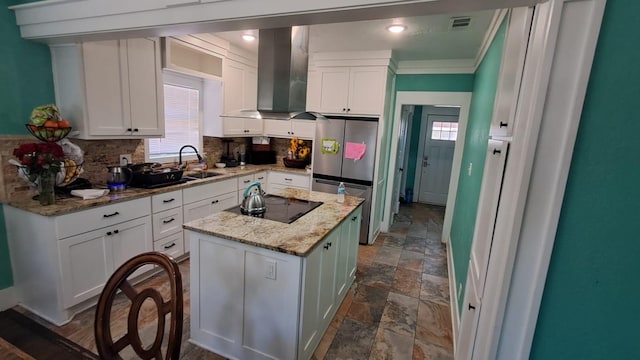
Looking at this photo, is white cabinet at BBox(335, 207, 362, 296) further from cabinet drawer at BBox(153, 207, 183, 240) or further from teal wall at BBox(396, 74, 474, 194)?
teal wall at BBox(396, 74, 474, 194)

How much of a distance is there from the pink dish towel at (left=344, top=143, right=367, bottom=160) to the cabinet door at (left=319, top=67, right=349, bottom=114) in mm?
477

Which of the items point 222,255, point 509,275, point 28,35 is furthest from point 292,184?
point 509,275

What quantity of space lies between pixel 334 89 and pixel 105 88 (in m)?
2.49

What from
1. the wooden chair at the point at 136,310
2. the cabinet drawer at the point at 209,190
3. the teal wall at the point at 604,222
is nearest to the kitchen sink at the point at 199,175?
the cabinet drawer at the point at 209,190

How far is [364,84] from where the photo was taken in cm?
370

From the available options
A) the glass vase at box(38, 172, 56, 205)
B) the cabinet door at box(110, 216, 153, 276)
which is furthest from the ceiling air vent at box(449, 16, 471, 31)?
the glass vase at box(38, 172, 56, 205)

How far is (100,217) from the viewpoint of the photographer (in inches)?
90.4

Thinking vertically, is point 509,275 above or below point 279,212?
above

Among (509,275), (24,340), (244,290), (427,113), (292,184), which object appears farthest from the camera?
(427,113)

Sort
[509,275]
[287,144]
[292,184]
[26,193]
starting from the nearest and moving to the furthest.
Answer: [509,275]
[26,193]
[292,184]
[287,144]

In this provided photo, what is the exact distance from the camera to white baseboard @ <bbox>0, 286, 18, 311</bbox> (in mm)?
2277

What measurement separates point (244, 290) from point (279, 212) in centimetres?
66

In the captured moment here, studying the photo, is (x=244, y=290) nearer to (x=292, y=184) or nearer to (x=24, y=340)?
(x=24, y=340)

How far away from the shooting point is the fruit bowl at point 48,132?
213cm
